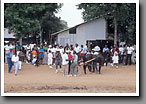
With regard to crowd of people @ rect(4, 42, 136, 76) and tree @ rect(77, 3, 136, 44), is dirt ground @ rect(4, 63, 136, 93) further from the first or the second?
tree @ rect(77, 3, 136, 44)

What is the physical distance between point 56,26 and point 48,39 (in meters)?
2.09

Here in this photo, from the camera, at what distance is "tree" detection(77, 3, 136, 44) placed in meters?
18.2

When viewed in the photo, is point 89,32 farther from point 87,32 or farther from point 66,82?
point 66,82

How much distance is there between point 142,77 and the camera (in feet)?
28.8

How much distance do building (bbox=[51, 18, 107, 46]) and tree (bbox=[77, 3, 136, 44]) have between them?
46.3 inches

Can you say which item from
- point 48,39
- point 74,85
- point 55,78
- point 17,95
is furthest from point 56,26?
point 17,95

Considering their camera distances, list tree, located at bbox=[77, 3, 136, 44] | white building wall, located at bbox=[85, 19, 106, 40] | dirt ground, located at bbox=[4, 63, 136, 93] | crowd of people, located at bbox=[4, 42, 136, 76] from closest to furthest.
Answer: dirt ground, located at bbox=[4, 63, 136, 93], crowd of people, located at bbox=[4, 42, 136, 76], tree, located at bbox=[77, 3, 136, 44], white building wall, located at bbox=[85, 19, 106, 40]

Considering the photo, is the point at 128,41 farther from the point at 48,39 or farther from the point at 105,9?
the point at 48,39

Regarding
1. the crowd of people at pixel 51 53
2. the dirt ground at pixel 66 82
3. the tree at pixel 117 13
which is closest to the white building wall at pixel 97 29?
the tree at pixel 117 13

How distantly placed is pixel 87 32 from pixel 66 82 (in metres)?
10.4

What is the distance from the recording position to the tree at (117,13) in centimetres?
1817

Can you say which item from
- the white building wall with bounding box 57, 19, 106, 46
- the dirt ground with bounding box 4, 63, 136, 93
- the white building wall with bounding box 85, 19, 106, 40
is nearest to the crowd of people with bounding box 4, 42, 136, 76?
the dirt ground with bounding box 4, 63, 136, 93

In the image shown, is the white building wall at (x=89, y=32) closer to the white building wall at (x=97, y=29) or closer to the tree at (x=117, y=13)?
the white building wall at (x=97, y=29)

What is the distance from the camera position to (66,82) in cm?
1284
